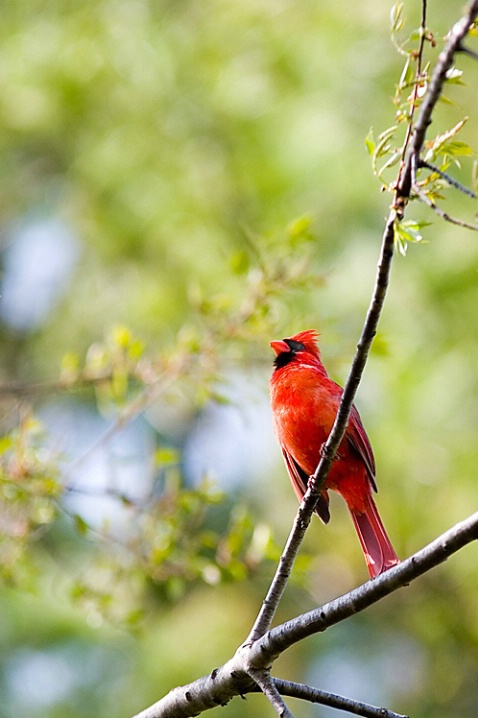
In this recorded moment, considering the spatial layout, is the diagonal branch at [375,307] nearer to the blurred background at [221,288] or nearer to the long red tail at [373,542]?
the long red tail at [373,542]

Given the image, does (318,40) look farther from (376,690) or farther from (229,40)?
(376,690)

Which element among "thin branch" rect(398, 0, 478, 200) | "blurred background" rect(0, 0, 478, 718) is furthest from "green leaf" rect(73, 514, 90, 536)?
"thin branch" rect(398, 0, 478, 200)

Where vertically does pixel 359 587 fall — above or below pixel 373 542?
below

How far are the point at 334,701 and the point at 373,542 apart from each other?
0.75 metres

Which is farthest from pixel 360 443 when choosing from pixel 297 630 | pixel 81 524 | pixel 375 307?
pixel 375 307

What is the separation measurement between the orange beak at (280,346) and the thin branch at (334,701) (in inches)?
45.1

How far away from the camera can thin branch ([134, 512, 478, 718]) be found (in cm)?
141

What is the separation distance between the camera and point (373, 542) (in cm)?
242

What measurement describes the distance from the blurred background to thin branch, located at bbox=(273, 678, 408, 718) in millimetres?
1331

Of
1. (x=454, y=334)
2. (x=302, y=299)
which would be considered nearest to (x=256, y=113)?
(x=302, y=299)

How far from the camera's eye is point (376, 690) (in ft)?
18.5

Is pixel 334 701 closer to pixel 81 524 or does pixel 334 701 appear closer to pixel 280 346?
pixel 81 524

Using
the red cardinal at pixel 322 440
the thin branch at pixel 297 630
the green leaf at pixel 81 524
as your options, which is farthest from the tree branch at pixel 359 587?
the green leaf at pixel 81 524

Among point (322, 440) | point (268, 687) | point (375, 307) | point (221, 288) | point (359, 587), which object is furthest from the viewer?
point (221, 288)
